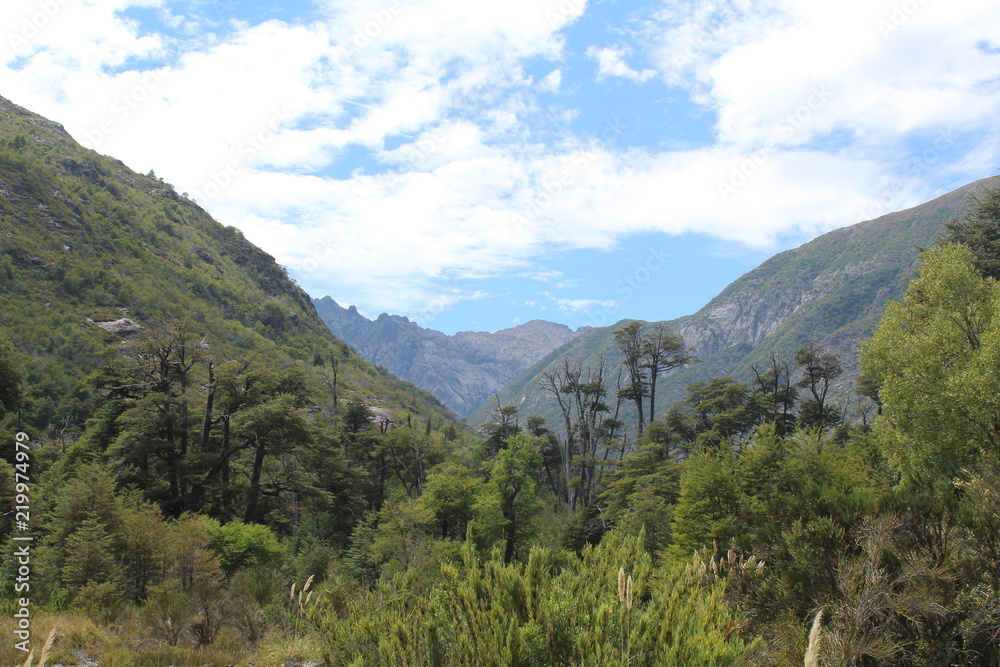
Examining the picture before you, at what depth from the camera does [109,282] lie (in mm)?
76188

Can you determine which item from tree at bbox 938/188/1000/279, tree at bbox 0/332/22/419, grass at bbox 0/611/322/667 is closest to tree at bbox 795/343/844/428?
tree at bbox 938/188/1000/279

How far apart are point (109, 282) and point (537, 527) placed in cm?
8057

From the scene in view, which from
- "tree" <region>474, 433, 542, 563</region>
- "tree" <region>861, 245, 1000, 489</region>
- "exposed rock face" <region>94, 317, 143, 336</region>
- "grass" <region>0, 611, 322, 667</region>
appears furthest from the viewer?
"exposed rock face" <region>94, 317, 143, 336</region>

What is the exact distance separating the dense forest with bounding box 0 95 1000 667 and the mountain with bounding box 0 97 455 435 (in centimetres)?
648

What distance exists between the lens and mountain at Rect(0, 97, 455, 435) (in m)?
57.1

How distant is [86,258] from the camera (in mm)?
78250

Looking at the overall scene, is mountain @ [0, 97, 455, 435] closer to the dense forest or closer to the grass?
the dense forest

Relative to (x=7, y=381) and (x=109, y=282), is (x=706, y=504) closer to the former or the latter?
(x=7, y=381)

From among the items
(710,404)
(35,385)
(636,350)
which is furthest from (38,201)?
(710,404)

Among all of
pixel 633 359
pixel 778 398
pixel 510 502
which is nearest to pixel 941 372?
pixel 510 502

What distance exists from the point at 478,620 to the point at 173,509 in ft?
87.4

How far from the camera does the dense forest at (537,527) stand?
15.9 feet

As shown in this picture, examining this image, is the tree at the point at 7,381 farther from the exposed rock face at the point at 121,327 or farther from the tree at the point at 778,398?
the exposed rock face at the point at 121,327

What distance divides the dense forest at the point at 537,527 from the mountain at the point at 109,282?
255 inches
